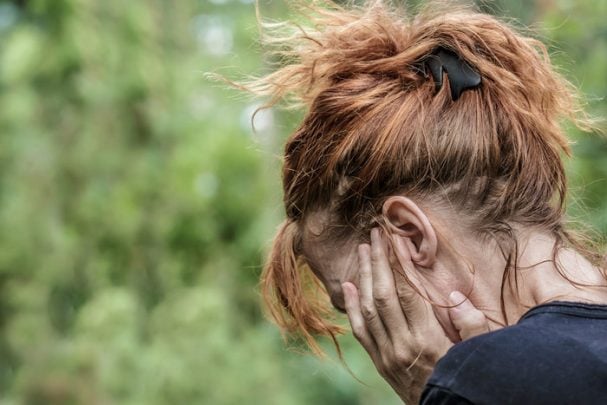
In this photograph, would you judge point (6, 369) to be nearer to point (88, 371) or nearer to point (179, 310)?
point (88, 371)

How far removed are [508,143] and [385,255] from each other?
Result: 0.34 m

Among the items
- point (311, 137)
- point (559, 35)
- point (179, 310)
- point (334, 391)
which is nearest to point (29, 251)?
point (179, 310)

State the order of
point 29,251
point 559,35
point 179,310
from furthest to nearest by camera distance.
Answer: point 179,310, point 29,251, point 559,35

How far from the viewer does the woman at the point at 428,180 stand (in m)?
1.99

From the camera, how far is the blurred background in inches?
290

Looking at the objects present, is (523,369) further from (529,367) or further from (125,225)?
(125,225)

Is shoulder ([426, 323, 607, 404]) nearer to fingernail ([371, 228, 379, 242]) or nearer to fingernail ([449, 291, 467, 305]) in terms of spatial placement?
fingernail ([449, 291, 467, 305])

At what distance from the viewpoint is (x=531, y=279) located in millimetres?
1935

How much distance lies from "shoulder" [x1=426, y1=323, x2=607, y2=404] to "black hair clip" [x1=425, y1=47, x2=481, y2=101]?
1.85ft

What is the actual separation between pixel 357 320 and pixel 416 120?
46 cm

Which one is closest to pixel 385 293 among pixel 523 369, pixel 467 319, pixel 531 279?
pixel 467 319

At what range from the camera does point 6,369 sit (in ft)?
24.7

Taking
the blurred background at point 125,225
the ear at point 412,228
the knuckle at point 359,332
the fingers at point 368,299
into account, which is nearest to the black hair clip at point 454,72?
the ear at point 412,228

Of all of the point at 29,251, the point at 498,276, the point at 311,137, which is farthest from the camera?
the point at 29,251
